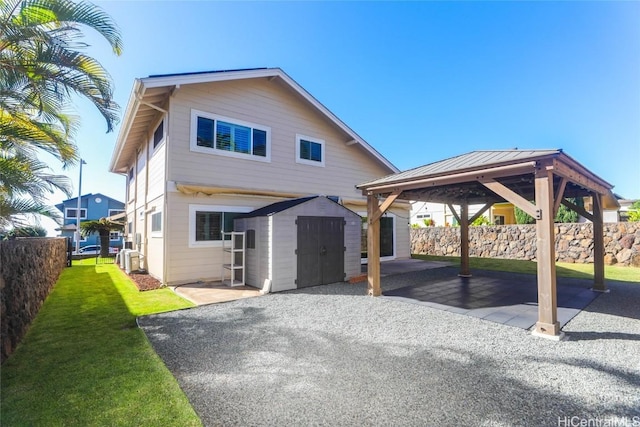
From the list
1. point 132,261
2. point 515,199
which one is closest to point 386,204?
point 515,199

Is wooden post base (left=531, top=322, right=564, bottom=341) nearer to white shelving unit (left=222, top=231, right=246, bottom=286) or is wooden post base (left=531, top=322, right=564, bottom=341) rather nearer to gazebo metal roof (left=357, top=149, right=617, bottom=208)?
gazebo metal roof (left=357, top=149, right=617, bottom=208)

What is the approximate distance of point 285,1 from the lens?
915 centimetres

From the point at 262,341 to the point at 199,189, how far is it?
585cm

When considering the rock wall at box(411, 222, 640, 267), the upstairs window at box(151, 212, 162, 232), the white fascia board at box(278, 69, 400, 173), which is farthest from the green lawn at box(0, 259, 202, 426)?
the rock wall at box(411, 222, 640, 267)

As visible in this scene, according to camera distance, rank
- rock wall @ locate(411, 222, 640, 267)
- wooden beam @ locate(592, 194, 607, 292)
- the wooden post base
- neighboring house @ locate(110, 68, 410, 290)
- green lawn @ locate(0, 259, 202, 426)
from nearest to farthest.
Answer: green lawn @ locate(0, 259, 202, 426)
the wooden post base
wooden beam @ locate(592, 194, 607, 292)
neighboring house @ locate(110, 68, 410, 290)
rock wall @ locate(411, 222, 640, 267)

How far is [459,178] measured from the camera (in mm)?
5609

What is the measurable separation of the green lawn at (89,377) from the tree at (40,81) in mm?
2637

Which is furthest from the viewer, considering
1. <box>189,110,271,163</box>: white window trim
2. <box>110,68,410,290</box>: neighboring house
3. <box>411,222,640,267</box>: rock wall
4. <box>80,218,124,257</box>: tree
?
<box>80,218,124,257</box>: tree

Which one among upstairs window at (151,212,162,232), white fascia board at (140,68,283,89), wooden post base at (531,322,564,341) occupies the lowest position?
wooden post base at (531,322,564,341)

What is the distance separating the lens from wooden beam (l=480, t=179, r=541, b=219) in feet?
15.2

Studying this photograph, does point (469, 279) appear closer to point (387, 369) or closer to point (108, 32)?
point (387, 369)

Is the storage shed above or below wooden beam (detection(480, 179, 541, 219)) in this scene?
below

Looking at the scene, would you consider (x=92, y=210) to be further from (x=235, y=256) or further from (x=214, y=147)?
(x=235, y=256)

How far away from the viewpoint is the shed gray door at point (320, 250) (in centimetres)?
Result: 833
